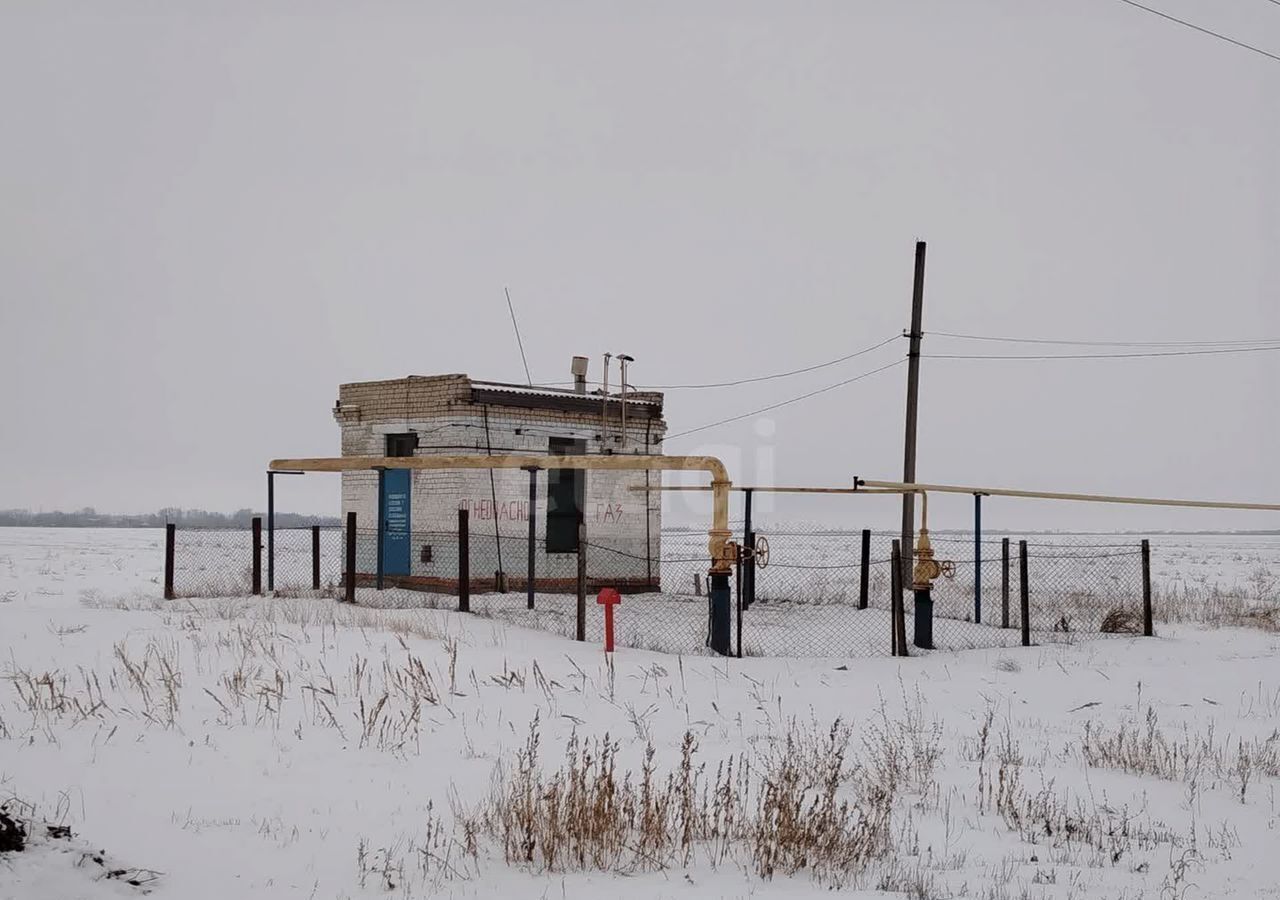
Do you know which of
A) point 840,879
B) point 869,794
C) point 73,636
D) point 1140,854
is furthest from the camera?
point 73,636

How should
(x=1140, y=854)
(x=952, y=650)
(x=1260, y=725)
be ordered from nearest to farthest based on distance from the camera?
(x=1140, y=854) < (x=1260, y=725) < (x=952, y=650)

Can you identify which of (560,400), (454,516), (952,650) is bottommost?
(952,650)

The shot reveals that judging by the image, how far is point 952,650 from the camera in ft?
47.4

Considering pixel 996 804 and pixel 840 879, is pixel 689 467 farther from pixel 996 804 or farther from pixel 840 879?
pixel 840 879

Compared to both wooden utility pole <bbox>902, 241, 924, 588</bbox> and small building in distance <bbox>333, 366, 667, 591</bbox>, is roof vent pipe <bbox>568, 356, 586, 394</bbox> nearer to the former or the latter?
small building in distance <bbox>333, 366, 667, 591</bbox>

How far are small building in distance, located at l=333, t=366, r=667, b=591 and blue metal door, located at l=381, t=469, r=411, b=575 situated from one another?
29 millimetres

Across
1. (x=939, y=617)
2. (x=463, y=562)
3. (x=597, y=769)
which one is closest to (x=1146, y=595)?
(x=939, y=617)

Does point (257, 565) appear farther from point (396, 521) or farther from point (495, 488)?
point (495, 488)

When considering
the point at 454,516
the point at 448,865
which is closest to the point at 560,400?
the point at 454,516

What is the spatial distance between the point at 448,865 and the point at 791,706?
5.21 metres

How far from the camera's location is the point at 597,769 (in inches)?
289

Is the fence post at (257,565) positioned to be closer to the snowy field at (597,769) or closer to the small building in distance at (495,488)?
the small building in distance at (495,488)

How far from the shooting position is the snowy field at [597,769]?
543 centimetres

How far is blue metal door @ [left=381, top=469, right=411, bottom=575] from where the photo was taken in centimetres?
2184
